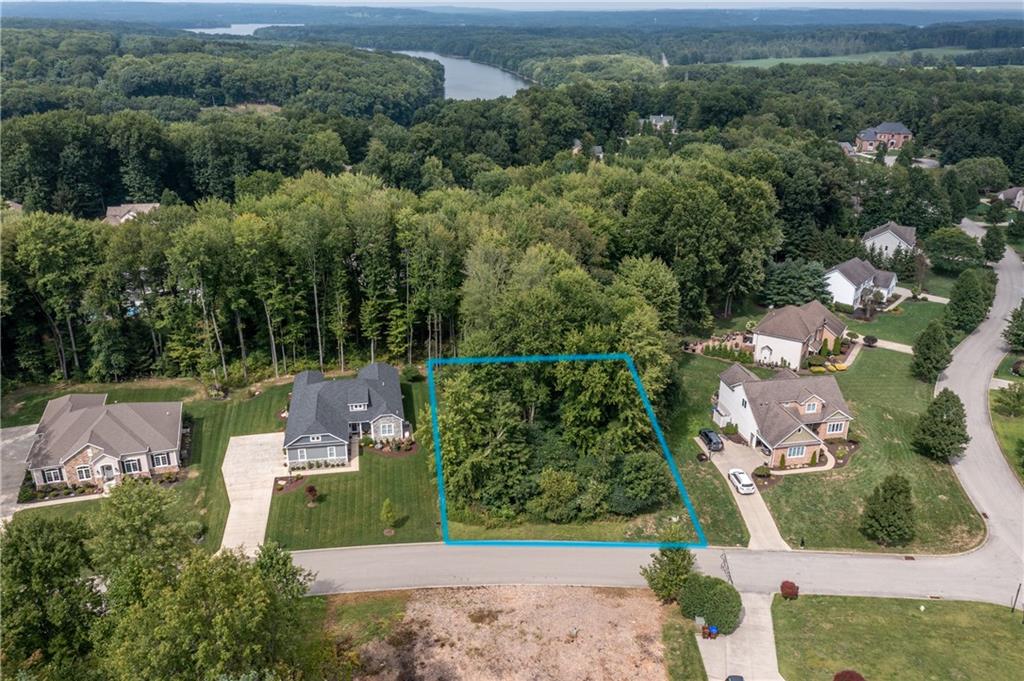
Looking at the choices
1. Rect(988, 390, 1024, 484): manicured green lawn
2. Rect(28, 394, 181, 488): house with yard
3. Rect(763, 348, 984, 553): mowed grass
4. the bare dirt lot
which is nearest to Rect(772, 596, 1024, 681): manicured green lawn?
Rect(763, 348, 984, 553): mowed grass

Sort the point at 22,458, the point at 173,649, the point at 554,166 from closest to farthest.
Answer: the point at 173,649 → the point at 22,458 → the point at 554,166

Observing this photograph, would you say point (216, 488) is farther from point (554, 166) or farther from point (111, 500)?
point (554, 166)

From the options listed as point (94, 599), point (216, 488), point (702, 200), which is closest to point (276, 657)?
point (94, 599)

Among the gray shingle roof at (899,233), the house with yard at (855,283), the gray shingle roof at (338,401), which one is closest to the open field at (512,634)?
the gray shingle roof at (338,401)

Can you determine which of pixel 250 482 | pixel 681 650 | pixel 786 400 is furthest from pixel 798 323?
pixel 250 482

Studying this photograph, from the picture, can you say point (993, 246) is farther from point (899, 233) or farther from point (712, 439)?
point (712, 439)

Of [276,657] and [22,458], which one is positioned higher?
[276,657]

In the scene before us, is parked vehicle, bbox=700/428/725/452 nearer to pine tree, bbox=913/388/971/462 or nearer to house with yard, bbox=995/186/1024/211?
pine tree, bbox=913/388/971/462

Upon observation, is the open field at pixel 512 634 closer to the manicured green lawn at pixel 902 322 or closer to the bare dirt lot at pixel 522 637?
the bare dirt lot at pixel 522 637
